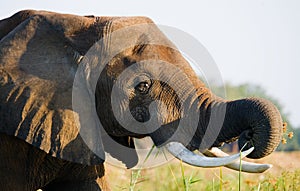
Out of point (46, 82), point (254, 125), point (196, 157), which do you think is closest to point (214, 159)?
point (196, 157)

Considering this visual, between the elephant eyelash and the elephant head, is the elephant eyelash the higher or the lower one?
the higher one

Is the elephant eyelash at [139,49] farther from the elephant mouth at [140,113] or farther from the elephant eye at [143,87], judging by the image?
the elephant mouth at [140,113]

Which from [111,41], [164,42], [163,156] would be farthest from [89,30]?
[163,156]

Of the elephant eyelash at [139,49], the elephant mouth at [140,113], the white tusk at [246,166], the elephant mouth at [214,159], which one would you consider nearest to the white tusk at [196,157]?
the elephant mouth at [214,159]

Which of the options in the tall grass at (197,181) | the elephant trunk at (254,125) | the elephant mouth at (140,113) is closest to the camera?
the elephant trunk at (254,125)

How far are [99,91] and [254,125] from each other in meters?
1.14

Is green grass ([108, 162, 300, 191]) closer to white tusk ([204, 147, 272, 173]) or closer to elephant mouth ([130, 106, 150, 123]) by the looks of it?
white tusk ([204, 147, 272, 173])

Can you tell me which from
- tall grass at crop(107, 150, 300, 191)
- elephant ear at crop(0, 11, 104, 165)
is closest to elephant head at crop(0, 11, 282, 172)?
elephant ear at crop(0, 11, 104, 165)

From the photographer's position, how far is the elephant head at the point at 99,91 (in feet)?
17.2

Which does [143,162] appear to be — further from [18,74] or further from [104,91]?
[18,74]

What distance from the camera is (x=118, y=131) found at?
5465 mm

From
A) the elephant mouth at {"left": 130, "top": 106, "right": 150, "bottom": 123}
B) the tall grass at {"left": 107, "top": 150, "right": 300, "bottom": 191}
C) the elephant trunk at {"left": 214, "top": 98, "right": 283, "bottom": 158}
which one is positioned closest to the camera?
the elephant trunk at {"left": 214, "top": 98, "right": 283, "bottom": 158}

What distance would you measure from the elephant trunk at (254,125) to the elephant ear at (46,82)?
3.03ft

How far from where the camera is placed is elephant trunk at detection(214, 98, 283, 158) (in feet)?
16.0
